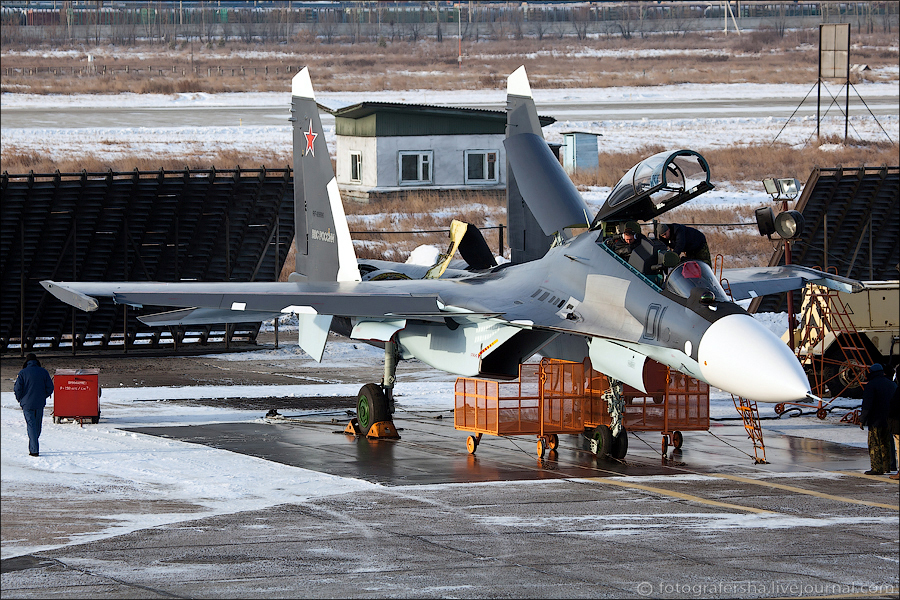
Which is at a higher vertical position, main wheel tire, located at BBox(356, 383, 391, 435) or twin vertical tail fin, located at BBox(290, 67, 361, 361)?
twin vertical tail fin, located at BBox(290, 67, 361, 361)

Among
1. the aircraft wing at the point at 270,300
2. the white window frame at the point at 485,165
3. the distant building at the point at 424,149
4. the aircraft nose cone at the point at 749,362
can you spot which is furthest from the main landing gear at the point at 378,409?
the white window frame at the point at 485,165

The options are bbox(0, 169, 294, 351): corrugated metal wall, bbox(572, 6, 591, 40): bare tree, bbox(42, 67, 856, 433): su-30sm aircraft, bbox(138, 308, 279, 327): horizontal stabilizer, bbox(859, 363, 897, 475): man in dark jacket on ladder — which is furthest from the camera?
bbox(572, 6, 591, 40): bare tree

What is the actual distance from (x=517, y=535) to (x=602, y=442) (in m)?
5.00

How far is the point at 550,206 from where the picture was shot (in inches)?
706

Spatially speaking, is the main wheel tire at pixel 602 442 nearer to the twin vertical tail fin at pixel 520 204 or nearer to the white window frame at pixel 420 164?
the twin vertical tail fin at pixel 520 204

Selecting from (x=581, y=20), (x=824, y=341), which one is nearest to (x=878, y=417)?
(x=824, y=341)

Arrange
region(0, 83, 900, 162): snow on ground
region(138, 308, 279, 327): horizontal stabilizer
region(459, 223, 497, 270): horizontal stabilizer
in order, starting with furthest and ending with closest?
region(0, 83, 900, 162): snow on ground → region(459, 223, 497, 270): horizontal stabilizer → region(138, 308, 279, 327): horizontal stabilizer

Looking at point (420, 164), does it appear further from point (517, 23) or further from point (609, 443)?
point (517, 23)

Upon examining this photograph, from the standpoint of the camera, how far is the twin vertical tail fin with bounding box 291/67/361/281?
2108cm

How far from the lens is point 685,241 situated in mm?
15211

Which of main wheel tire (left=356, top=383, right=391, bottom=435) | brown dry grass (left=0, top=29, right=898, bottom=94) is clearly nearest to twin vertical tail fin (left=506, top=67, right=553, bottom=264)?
main wheel tire (left=356, top=383, right=391, bottom=435)

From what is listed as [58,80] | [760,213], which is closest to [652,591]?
[760,213]

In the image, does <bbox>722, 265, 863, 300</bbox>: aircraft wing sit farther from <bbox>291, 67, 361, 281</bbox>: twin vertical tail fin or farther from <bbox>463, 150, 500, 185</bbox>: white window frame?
<bbox>463, 150, 500, 185</bbox>: white window frame

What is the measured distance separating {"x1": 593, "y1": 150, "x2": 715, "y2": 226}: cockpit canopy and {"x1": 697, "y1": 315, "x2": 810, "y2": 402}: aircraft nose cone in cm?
208
